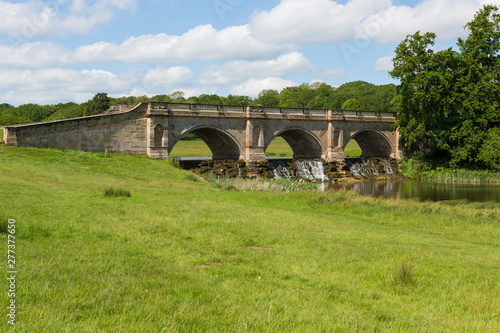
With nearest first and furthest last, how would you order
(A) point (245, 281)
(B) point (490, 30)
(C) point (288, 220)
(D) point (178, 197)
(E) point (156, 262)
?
1. (A) point (245, 281)
2. (E) point (156, 262)
3. (C) point (288, 220)
4. (D) point (178, 197)
5. (B) point (490, 30)

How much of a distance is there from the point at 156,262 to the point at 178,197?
1248 cm

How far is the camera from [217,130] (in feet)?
146

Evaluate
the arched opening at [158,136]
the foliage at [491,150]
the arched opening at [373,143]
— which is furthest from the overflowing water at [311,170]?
the foliage at [491,150]

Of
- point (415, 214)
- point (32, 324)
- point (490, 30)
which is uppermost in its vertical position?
point (490, 30)

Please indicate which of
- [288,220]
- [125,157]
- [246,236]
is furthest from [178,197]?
[125,157]

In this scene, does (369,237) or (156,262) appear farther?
(369,237)

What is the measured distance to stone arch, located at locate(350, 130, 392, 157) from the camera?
5844cm

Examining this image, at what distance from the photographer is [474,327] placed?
19.7ft

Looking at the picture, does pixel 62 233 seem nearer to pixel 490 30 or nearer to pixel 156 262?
pixel 156 262

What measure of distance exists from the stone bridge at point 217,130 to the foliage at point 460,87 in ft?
27.8

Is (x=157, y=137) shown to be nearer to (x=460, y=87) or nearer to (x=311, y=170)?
(x=311, y=170)

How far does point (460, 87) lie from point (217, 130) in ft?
91.1

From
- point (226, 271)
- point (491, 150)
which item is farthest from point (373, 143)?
point (226, 271)

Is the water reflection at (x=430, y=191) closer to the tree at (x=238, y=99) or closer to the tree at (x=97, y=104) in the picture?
the tree at (x=97, y=104)
